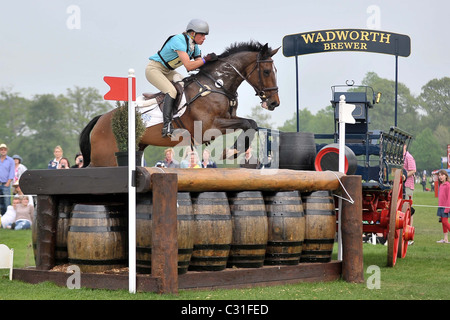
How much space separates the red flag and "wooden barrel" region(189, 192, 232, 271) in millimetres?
990

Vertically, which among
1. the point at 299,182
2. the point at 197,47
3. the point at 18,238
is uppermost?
the point at 197,47

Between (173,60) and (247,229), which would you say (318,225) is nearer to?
(247,229)

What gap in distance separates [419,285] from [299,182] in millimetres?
1410

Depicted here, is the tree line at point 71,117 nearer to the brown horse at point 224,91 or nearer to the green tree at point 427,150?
the green tree at point 427,150

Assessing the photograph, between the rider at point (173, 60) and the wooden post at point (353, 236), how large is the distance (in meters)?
2.63

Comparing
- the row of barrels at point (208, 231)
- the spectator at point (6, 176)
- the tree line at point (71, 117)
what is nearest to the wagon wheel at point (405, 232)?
the row of barrels at point (208, 231)

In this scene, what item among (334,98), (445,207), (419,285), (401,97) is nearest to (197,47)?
(334,98)

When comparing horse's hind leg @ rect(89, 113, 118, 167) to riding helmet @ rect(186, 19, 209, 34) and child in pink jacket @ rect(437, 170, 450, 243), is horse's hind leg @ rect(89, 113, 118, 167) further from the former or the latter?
child in pink jacket @ rect(437, 170, 450, 243)

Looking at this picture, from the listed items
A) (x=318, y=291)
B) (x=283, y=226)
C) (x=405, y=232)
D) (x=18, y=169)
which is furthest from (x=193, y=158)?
(x=18, y=169)

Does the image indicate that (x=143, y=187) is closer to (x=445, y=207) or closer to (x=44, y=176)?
(x=44, y=176)

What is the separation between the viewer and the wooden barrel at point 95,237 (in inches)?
220

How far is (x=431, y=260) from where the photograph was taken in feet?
29.3

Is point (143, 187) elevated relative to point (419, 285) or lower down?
elevated

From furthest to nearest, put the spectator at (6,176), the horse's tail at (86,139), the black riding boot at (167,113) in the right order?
the spectator at (6,176), the horse's tail at (86,139), the black riding boot at (167,113)
